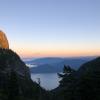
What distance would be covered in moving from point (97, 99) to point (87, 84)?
2675 mm

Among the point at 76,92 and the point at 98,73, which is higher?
the point at 98,73

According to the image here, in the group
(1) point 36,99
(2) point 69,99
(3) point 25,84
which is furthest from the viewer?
(3) point 25,84

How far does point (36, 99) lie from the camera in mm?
132000

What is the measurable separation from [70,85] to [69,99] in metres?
2.36

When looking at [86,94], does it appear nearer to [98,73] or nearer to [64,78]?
[98,73]

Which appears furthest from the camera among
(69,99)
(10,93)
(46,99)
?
(46,99)

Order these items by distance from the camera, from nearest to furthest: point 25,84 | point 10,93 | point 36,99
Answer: point 10,93 → point 36,99 → point 25,84

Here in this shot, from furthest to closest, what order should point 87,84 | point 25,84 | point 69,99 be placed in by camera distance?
point 25,84
point 69,99
point 87,84

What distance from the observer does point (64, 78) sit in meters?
50.9

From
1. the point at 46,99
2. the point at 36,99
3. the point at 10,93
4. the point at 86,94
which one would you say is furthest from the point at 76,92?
the point at 46,99

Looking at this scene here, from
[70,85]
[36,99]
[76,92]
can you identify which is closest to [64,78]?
[70,85]

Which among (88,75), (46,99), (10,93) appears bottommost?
(46,99)

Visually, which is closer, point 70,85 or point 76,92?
point 76,92

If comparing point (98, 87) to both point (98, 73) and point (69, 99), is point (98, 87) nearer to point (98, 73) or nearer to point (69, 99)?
point (98, 73)
